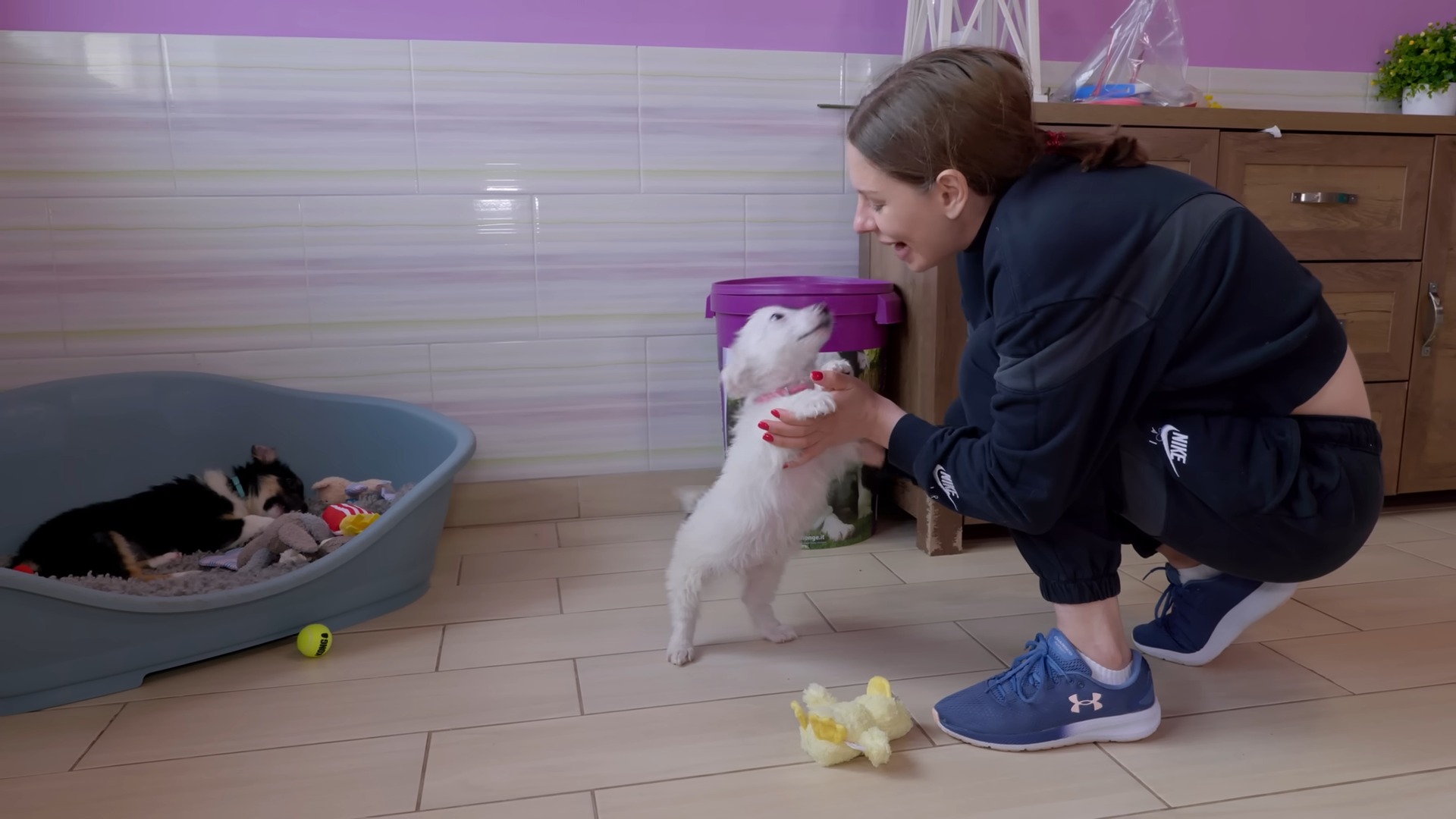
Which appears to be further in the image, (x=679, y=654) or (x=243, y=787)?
(x=679, y=654)

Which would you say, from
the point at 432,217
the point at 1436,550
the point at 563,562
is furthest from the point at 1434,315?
the point at 432,217

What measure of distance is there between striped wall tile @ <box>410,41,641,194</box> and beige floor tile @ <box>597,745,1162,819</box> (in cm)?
140

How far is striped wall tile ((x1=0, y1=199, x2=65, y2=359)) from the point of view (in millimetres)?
1898

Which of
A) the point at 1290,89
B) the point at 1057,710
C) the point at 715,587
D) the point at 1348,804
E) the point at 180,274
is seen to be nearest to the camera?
the point at 1348,804

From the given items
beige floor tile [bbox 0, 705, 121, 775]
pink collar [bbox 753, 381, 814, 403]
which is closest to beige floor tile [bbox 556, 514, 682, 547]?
pink collar [bbox 753, 381, 814, 403]

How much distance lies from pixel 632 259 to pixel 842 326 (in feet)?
1.80

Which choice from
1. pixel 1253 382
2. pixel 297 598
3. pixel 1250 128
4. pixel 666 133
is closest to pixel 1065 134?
pixel 1253 382

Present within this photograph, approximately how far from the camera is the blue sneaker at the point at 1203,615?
1307 millimetres

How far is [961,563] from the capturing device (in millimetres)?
1832

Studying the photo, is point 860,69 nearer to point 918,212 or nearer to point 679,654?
point 918,212

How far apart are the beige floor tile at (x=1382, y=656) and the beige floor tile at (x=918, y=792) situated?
0.48 metres

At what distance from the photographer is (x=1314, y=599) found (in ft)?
5.32

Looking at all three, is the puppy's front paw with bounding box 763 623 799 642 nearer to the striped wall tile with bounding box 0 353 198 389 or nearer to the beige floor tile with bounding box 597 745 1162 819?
the beige floor tile with bounding box 597 745 1162 819

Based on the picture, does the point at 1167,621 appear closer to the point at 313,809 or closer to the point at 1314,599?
the point at 1314,599
